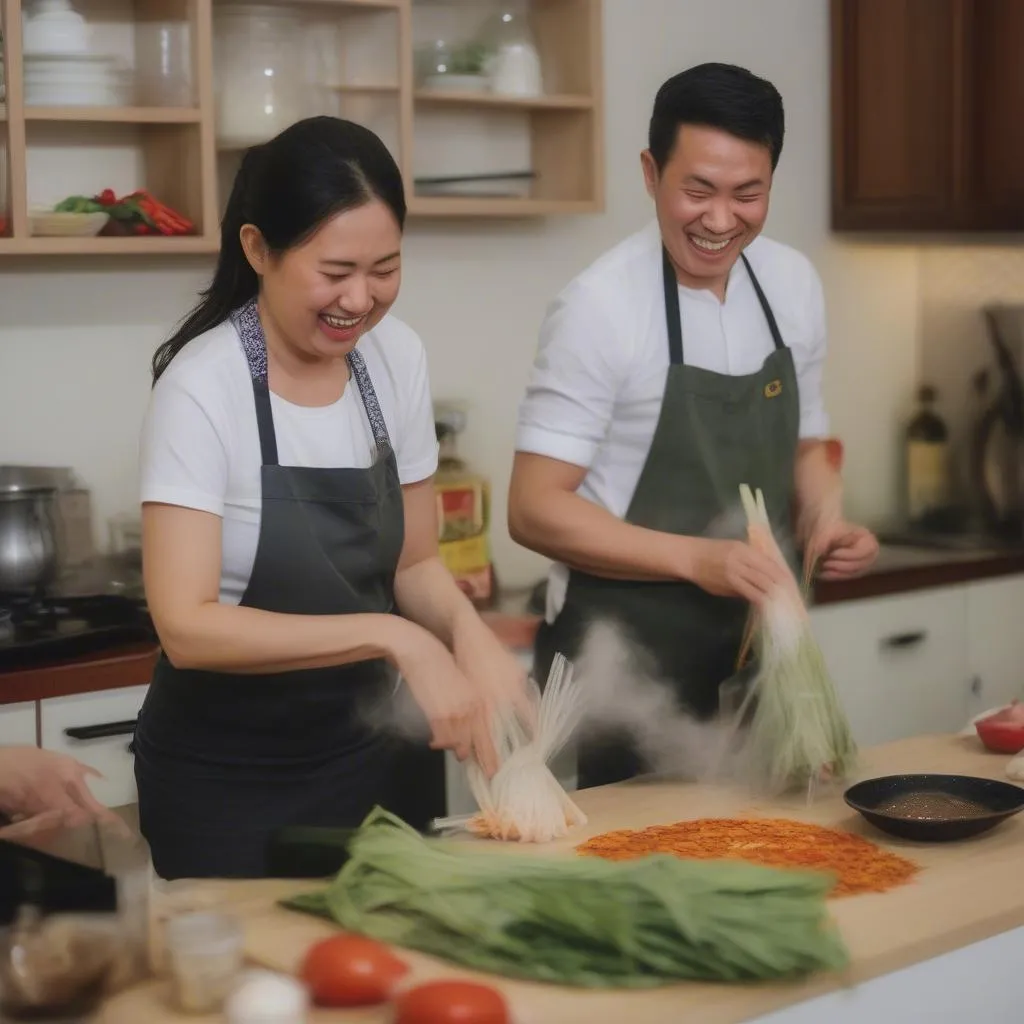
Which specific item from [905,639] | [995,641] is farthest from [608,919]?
[995,641]

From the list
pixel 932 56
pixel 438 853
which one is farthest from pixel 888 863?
pixel 932 56

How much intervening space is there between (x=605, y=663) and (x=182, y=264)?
56.2 inches

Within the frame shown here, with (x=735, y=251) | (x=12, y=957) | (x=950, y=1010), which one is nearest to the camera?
(x=12, y=957)

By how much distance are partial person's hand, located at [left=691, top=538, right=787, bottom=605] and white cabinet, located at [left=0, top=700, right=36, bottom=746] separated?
1.21 metres

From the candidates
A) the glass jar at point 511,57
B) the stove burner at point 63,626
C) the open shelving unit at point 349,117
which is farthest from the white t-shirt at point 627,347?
the glass jar at point 511,57

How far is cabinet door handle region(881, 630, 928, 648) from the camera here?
393cm

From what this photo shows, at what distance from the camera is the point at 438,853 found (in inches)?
69.1

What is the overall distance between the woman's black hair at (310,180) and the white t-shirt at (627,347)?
1.81 ft

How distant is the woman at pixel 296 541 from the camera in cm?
200

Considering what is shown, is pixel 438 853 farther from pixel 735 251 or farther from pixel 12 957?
pixel 735 251

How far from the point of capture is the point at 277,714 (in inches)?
87.6

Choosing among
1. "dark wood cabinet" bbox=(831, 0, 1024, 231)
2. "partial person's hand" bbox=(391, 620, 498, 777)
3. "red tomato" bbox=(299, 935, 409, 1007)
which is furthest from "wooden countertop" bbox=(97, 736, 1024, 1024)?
"dark wood cabinet" bbox=(831, 0, 1024, 231)

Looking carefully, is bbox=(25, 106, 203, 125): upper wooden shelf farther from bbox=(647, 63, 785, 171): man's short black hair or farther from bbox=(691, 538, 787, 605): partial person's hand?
bbox=(691, 538, 787, 605): partial person's hand

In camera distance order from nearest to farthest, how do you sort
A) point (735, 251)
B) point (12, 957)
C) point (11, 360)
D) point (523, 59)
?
1. point (12, 957)
2. point (735, 251)
3. point (11, 360)
4. point (523, 59)
